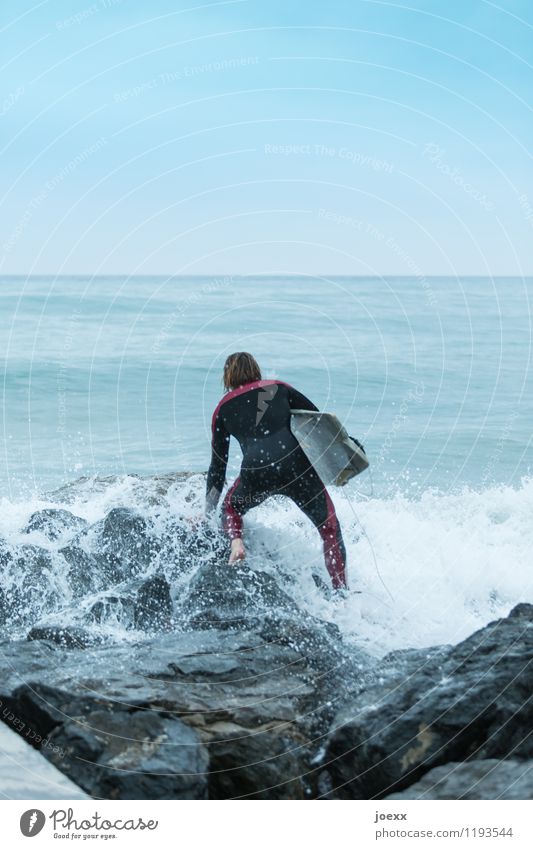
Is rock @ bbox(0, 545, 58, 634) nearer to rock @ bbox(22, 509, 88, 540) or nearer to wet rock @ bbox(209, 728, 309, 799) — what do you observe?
rock @ bbox(22, 509, 88, 540)

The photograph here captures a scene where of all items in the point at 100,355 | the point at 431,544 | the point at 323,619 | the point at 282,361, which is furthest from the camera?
the point at 100,355

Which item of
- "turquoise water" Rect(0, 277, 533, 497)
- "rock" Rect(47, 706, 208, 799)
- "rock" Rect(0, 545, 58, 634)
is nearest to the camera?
"rock" Rect(47, 706, 208, 799)

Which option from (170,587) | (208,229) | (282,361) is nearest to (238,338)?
(282,361)

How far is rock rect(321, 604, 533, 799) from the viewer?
3.83 metres

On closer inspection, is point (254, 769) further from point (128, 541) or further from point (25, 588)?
point (128, 541)

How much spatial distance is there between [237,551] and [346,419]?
8226mm

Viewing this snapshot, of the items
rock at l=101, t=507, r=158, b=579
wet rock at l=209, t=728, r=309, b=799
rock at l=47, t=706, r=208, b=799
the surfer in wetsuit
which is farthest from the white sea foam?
rock at l=47, t=706, r=208, b=799

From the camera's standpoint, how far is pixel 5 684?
421 cm

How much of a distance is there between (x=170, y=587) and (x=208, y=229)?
3.20 m

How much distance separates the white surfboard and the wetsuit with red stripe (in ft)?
0.24

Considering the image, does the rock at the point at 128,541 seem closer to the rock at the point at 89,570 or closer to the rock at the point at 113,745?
the rock at the point at 89,570
